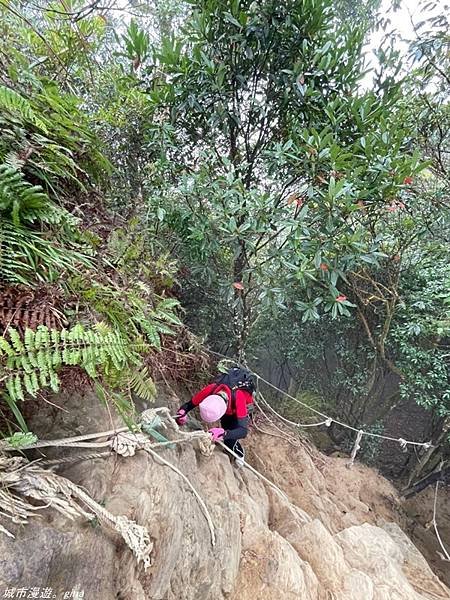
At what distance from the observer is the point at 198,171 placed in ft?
10.4

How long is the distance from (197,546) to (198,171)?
9.41ft

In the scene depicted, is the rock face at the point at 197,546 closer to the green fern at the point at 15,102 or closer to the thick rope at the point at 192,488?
the thick rope at the point at 192,488

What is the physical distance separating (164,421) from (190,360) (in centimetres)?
99

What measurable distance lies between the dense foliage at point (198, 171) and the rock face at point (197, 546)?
487 millimetres

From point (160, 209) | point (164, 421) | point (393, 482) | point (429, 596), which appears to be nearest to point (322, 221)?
point (160, 209)

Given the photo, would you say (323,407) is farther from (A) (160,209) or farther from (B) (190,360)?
(A) (160,209)

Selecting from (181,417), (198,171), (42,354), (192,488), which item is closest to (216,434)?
(181,417)

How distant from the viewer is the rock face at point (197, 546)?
1317 mm

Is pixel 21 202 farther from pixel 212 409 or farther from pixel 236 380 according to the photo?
pixel 236 380

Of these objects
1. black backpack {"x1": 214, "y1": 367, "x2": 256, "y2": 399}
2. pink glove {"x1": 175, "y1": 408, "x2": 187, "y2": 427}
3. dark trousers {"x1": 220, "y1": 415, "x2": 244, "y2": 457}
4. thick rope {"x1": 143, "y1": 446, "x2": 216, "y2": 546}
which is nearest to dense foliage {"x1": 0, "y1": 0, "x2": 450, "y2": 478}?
thick rope {"x1": 143, "y1": 446, "x2": 216, "y2": 546}

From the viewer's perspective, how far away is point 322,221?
9.75ft

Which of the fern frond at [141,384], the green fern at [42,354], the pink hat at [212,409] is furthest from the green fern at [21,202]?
the pink hat at [212,409]

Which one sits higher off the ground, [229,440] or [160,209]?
[160,209]

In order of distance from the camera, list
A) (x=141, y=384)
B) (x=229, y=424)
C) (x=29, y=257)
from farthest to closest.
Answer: (x=229, y=424), (x=141, y=384), (x=29, y=257)
